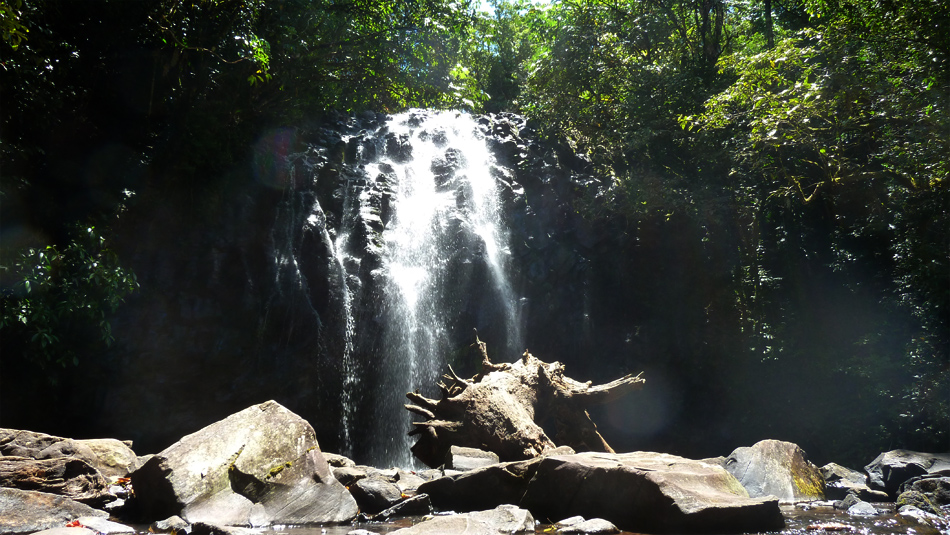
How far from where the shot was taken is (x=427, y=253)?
14.2 m

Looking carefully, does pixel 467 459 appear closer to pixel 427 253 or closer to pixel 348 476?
pixel 348 476

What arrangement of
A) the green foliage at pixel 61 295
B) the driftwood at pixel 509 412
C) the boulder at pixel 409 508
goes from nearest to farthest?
the boulder at pixel 409 508 < the driftwood at pixel 509 412 < the green foliage at pixel 61 295

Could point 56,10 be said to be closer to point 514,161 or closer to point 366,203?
point 366,203

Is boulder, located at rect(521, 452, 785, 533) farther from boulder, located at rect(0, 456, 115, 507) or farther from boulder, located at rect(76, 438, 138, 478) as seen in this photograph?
boulder, located at rect(76, 438, 138, 478)

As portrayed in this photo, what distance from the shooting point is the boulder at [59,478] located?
18.9 feet

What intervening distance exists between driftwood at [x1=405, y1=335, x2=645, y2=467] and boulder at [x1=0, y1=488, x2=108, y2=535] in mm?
3352

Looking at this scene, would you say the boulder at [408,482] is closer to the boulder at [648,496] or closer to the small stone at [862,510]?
the boulder at [648,496]

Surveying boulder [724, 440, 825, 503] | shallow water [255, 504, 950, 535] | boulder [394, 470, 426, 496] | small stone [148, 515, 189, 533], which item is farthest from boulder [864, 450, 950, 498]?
small stone [148, 515, 189, 533]

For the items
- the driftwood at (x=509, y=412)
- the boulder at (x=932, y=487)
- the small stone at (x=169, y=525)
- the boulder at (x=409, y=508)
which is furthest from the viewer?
the driftwood at (x=509, y=412)

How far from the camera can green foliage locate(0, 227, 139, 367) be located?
837cm

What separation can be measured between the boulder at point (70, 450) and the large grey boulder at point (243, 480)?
6.08ft

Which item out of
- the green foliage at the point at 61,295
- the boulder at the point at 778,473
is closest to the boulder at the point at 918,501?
the boulder at the point at 778,473

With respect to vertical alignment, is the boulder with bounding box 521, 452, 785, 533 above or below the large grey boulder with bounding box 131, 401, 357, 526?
below

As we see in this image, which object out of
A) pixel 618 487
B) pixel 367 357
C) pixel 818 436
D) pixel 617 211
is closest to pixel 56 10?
pixel 367 357
